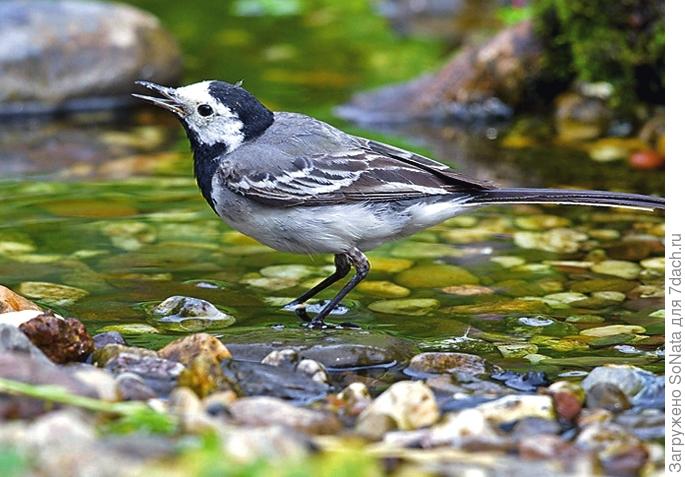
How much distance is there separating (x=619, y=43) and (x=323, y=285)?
4433 millimetres

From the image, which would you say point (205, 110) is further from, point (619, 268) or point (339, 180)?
point (619, 268)

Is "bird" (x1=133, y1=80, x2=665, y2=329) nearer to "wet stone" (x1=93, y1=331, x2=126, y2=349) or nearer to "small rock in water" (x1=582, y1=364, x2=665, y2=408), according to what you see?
"wet stone" (x1=93, y1=331, x2=126, y2=349)

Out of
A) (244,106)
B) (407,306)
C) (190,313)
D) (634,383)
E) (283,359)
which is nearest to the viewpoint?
(634,383)

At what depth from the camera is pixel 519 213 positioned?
7812 millimetres

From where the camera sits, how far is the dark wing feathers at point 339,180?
18.6 ft

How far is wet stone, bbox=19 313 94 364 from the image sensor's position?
4793 millimetres

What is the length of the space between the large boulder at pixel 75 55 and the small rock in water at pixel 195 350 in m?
6.37

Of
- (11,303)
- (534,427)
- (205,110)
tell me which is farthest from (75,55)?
(534,427)

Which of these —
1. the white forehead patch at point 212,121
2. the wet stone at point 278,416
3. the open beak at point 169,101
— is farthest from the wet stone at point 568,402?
the open beak at point 169,101

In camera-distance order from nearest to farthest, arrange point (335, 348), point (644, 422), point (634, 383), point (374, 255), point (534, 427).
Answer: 1. point (534, 427)
2. point (644, 422)
3. point (634, 383)
4. point (335, 348)
5. point (374, 255)

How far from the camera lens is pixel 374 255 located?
6977mm

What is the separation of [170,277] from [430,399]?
8.23ft

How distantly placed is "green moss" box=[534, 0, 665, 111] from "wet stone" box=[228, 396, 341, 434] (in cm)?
603
